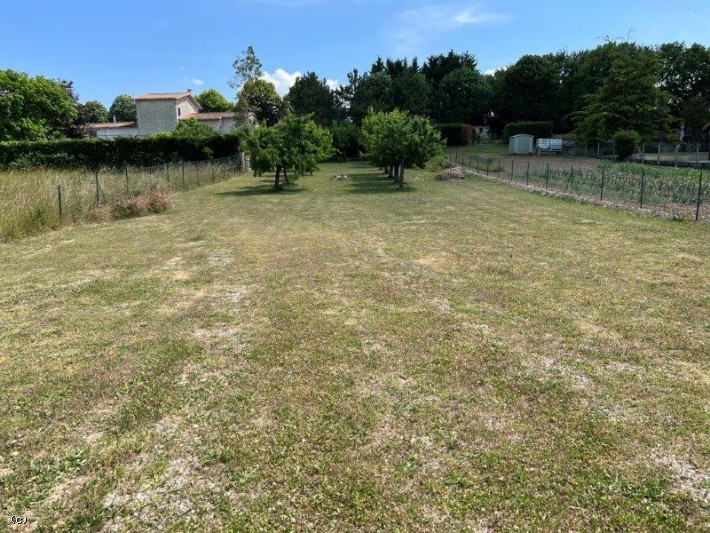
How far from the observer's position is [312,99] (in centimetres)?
4838

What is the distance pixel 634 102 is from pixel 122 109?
247 ft

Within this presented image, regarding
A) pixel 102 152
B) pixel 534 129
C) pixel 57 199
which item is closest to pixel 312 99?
pixel 534 129

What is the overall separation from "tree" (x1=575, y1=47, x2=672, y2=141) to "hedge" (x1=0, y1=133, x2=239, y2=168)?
32.2 meters

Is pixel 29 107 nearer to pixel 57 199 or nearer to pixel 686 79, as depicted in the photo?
pixel 57 199

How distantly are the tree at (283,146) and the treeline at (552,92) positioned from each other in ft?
91.4

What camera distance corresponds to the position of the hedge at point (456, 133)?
51875mm

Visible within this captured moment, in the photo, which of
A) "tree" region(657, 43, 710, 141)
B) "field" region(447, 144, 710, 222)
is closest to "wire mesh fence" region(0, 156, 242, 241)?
"field" region(447, 144, 710, 222)

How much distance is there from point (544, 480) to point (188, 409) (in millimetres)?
2520

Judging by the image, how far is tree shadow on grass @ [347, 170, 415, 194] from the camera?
20.8 metres

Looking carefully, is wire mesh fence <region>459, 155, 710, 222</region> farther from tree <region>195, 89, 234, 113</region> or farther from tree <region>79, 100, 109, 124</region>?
tree <region>79, 100, 109, 124</region>

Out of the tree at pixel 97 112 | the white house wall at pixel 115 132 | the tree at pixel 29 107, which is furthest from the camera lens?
the tree at pixel 97 112

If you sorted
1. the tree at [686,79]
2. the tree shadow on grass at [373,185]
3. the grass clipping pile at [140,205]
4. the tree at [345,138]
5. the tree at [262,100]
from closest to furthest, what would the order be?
the grass clipping pile at [140,205], the tree shadow on grass at [373,185], the tree at [345,138], the tree at [262,100], the tree at [686,79]

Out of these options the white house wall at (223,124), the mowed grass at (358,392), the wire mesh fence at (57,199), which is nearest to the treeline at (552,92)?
the white house wall at (223,124)

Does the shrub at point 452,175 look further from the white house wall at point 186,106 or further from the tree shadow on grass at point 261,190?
the white house wall at point 186,106
